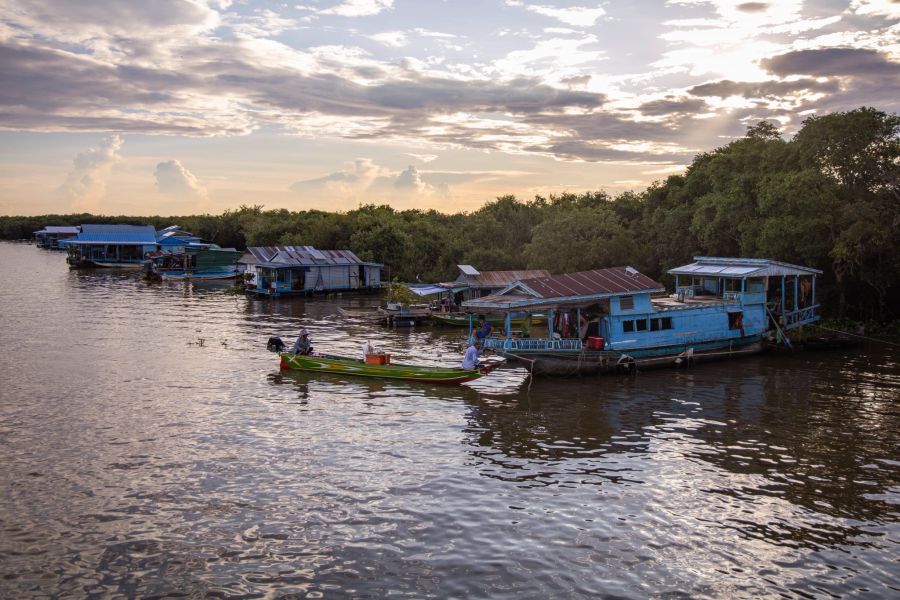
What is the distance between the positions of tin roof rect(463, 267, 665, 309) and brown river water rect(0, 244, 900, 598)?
131 inches

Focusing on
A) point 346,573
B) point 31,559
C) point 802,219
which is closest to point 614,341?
point 802,219

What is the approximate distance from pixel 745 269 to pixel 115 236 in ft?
256

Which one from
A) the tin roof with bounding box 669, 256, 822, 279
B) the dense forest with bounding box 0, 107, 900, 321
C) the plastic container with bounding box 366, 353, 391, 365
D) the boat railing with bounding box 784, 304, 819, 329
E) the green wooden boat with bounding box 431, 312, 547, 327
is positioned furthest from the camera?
the green wooden boat with bounding box 431, 312, 547, 327

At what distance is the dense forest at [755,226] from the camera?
37.1 m

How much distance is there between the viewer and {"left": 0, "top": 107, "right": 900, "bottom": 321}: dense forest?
37094mm

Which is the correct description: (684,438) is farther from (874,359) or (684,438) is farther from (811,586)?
(874,359)

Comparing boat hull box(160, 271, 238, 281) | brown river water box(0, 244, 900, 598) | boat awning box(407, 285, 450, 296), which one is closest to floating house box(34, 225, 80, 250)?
boat hull box(160, 271, 238, 281)

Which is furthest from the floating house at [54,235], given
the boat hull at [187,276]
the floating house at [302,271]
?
the floating house at [302,271]

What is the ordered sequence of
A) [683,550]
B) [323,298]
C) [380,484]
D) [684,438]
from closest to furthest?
1. [683,550]
2. [380,484]
3. [684,438]
4. [323,298]

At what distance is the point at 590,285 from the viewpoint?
2964 cm

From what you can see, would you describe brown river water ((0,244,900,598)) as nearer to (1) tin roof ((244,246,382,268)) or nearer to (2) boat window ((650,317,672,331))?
(2) boat window ((650,317,672,331))

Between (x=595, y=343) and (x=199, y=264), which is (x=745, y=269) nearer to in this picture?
(x=595, y=343)

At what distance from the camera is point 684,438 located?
20.4 metres

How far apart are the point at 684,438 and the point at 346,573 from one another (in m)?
11.9
